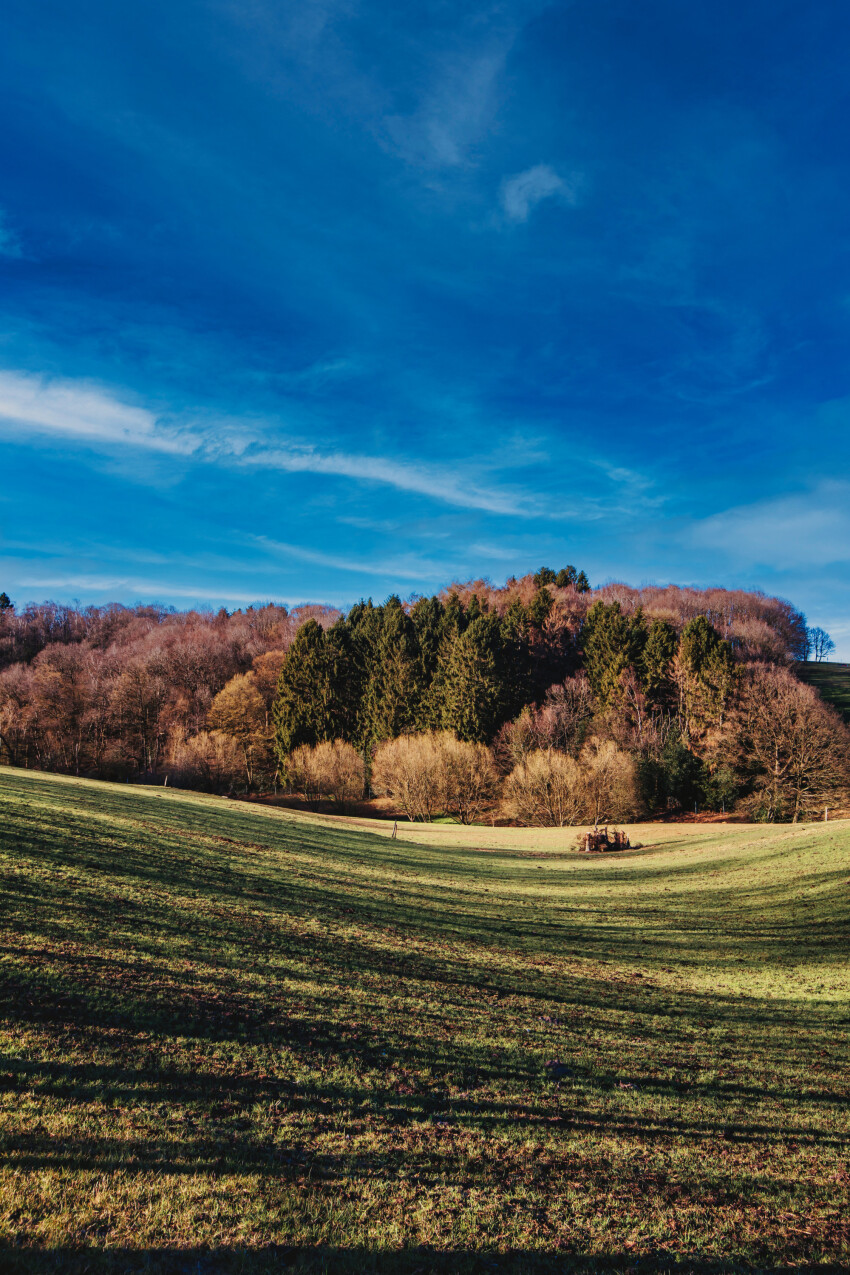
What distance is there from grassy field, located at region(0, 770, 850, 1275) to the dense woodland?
37745 millimetres

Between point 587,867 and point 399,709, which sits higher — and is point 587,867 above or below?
below

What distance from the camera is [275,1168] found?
3957 millimetres

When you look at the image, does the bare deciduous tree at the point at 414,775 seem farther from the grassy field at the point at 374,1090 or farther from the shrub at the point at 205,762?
the grassy field at the point at 374,1090

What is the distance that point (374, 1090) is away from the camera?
5.19m

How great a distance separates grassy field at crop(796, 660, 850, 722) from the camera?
90.4 meters

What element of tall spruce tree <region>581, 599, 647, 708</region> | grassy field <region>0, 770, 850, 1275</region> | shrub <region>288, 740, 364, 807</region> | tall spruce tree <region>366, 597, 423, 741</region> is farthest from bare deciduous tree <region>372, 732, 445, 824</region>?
grassy field <region>0, 770, 850, 1275</region>

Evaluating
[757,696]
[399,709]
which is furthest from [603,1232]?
[399,709]

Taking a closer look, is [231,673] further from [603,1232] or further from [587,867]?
[603,1232]

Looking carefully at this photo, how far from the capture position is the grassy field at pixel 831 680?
90406mm

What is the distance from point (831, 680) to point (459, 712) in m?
82.7

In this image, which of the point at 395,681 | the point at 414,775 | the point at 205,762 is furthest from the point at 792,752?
the point at 205,762

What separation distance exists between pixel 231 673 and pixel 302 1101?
75.9 m

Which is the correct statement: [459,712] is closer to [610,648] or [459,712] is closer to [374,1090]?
[610,648]

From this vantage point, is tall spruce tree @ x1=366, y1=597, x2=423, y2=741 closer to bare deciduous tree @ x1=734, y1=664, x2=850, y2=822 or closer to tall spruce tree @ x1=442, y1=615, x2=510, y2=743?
tall spruce tree @ x1=442, y1=615, x2=510, y2=743
